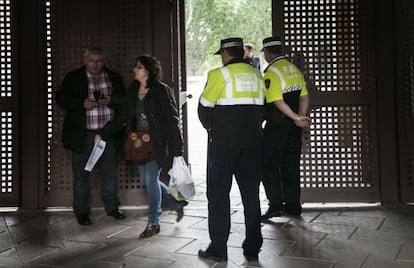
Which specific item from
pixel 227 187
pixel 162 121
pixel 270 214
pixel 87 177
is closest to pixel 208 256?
pixel 227 187

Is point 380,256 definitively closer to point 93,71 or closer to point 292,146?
point 292,146

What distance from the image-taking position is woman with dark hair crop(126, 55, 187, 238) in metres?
4.41

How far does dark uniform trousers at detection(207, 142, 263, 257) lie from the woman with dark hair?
65 centimetres

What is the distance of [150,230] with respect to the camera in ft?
15.0

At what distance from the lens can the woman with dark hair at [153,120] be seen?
4406mm

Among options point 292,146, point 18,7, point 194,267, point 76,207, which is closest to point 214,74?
point 194,267

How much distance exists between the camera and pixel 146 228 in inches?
181

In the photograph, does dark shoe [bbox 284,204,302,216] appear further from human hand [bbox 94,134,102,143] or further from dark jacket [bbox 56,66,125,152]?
human hand [bbox 94,134,102,143]

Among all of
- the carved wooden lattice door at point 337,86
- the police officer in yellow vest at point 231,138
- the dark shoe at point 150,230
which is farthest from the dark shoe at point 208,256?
the carved wooden lattice door at point 337,86

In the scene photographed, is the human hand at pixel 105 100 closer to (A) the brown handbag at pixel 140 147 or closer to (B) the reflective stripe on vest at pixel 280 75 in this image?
(A) the brown handbag at pixel 140 147

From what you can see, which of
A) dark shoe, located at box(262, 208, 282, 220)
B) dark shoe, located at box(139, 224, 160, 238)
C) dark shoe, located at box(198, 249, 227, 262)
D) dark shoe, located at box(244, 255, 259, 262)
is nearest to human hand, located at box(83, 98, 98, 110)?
dark shoe, located at box(139, 224, 160, 238)

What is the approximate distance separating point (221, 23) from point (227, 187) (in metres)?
13.2

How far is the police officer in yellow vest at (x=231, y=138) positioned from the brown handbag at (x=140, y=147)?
2.38 feet

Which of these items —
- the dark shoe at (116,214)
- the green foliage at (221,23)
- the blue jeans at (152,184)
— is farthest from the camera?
the green foliage at (221,23)
